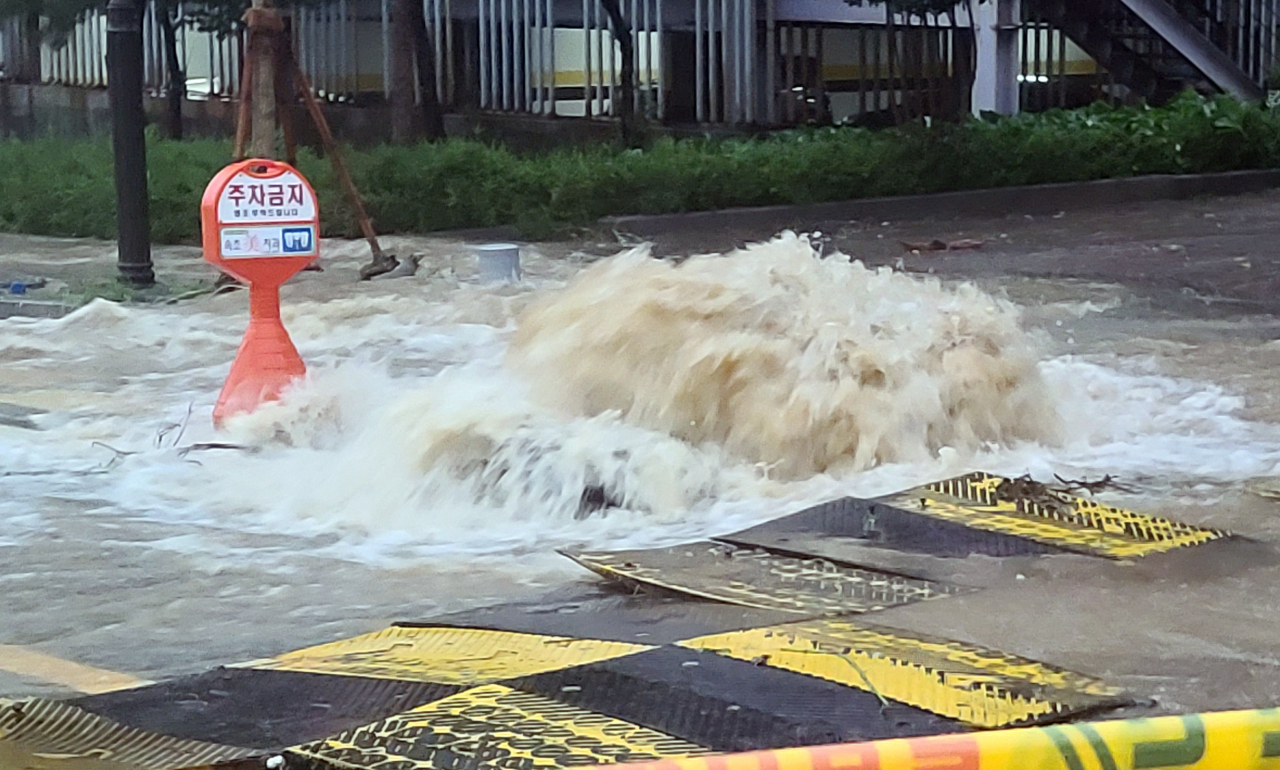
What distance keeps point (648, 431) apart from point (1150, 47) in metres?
20.2

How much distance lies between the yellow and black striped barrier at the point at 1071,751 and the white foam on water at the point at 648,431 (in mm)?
3247

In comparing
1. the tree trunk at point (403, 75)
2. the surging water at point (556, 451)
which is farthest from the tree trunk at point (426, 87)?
the surging water at point (556, 451)

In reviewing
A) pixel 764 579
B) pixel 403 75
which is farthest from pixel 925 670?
pixel 403 75

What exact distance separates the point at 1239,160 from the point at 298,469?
16.4m

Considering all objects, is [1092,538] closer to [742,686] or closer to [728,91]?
[742,686]

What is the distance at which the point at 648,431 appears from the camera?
7.26 metres

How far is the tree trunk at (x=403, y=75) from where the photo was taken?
2078cm

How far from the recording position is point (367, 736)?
4.08m

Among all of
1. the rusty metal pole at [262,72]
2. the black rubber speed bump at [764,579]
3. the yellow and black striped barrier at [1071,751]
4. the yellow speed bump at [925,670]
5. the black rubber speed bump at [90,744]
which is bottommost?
the black rubber speed bump at [764,579]

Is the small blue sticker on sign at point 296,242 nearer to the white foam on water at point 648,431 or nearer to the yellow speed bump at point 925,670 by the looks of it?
the white foam on water at point 648,431

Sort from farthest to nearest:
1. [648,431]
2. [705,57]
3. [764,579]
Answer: [705,57]
[648,431]
[764,579]

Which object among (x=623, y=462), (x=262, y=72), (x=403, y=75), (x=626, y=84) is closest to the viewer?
(x=623, y=462)

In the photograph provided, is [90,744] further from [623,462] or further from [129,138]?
[129,138]

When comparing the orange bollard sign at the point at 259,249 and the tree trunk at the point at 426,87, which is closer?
the orange bollard sign at the point at 259,249
